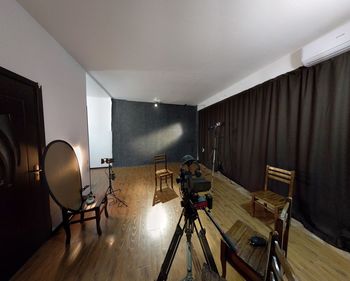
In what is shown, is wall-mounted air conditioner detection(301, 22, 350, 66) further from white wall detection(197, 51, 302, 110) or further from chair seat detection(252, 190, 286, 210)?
chair seat detection(252, 190, 286, 210)

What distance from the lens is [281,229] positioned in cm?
86

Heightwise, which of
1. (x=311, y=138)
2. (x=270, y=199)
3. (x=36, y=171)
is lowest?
(x=270, y=199)

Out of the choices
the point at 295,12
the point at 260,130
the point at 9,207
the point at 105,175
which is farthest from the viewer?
the point at 105,175

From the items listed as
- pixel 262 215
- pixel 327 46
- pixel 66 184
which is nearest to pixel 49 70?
pixel 66 184

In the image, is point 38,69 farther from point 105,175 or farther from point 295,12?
point 105,175

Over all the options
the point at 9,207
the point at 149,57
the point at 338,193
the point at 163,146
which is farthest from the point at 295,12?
the point at 163,146

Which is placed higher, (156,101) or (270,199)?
(156,101)

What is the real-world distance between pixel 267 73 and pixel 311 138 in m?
1.29

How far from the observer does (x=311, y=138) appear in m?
1.95

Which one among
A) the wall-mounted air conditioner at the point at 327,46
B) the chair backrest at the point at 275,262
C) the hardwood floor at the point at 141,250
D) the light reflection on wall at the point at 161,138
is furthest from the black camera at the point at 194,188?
the light reflection on wall at the point at 161,138

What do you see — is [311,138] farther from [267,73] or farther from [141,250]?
[141,250]

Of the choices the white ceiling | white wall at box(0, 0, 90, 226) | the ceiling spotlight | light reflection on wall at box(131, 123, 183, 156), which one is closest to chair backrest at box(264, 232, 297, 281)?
the white ceiling

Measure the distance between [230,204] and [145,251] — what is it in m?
1.63

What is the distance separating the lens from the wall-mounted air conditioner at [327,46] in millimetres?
1546
